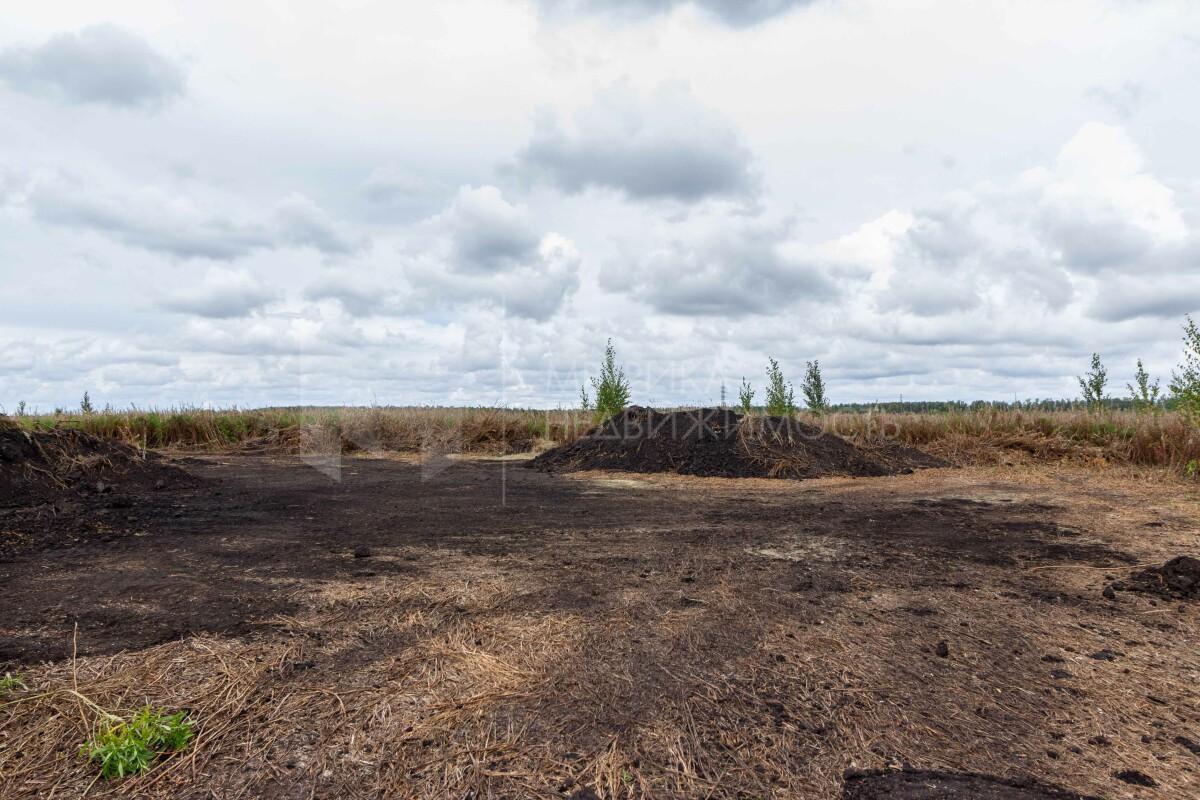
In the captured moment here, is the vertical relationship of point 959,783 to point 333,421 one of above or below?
below

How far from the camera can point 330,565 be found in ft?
16.4

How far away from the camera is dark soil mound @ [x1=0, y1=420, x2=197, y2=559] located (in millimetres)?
5915

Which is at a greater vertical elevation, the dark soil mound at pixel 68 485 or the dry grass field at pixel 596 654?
the dark soil mound at pixel 68 485

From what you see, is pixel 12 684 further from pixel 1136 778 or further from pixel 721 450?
pixel 721 450

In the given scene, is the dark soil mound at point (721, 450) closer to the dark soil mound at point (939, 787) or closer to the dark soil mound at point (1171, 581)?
the dark soil mound at point (1171, 581)

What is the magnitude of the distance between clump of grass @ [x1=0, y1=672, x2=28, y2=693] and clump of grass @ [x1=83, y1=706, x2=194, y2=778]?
598 millimetres

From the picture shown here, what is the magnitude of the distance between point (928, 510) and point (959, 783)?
6.09 meters

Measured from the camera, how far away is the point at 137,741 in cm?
233

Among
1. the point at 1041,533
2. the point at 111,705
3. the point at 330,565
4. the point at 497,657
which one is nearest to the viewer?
the point at 111,705

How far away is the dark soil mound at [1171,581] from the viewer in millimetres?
4254

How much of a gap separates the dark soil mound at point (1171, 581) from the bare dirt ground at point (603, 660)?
152 millimetres

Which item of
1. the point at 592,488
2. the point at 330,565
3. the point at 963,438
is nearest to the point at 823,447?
the point at 963,438

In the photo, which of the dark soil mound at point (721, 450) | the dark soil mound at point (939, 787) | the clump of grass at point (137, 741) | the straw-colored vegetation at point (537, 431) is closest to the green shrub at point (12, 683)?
the clump of grass at point (137, 741)

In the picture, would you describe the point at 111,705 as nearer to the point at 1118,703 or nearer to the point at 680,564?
the point at 680,564
